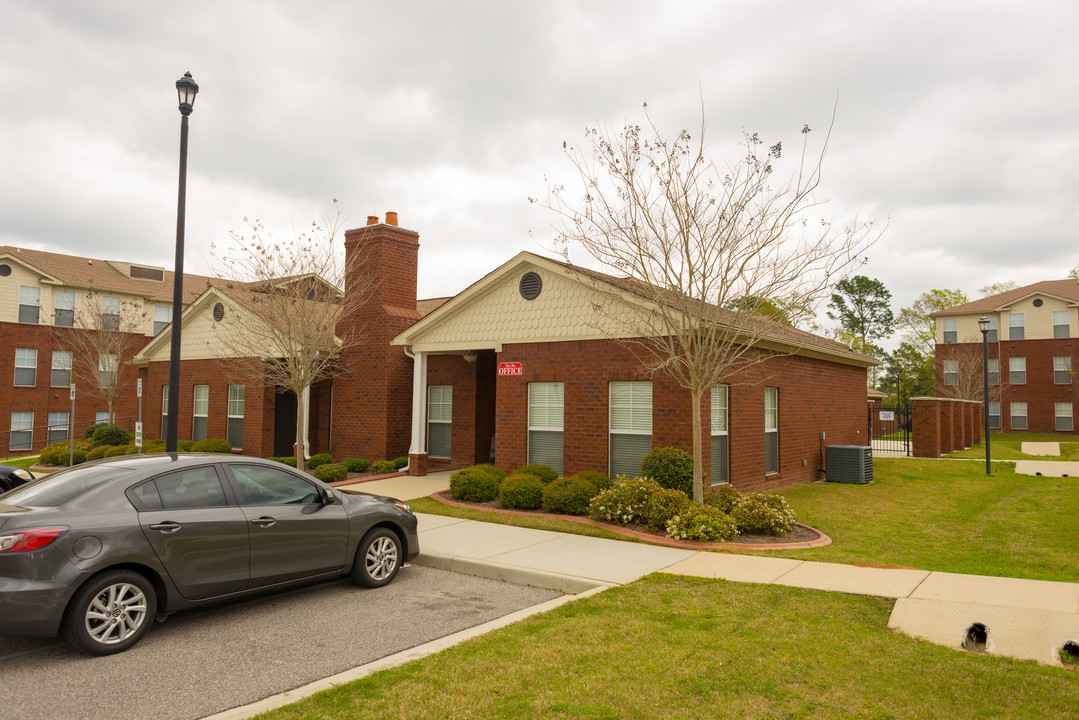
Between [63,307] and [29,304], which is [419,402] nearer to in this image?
[29,304]

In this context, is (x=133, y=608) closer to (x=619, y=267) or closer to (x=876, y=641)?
(x=876, y=641)

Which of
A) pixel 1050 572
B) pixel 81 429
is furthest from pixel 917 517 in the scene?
pixel 81 429

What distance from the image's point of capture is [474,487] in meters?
12.7

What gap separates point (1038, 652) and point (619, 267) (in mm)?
7460

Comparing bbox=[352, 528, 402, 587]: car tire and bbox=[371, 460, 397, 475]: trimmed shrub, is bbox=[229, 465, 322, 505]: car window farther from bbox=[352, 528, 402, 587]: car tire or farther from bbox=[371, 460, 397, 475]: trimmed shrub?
bbox=[371, 460, 397, 475]: trimmed shrub

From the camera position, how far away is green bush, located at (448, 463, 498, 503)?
41.7 feet

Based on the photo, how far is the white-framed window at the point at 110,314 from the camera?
2728cm

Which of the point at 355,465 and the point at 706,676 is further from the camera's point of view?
the point at 355,465

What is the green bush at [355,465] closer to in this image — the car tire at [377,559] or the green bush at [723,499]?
Answer: the green bush at [723,499]

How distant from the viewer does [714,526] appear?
9.33m

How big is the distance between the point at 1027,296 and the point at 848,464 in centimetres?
3273

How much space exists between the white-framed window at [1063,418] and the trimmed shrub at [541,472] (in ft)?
134

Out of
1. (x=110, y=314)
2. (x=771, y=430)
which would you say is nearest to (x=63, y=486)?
(x=771, y=430)

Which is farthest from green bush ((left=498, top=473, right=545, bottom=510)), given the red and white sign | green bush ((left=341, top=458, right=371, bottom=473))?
green bush ((left=341, top=458, right=371, bottom=473))
